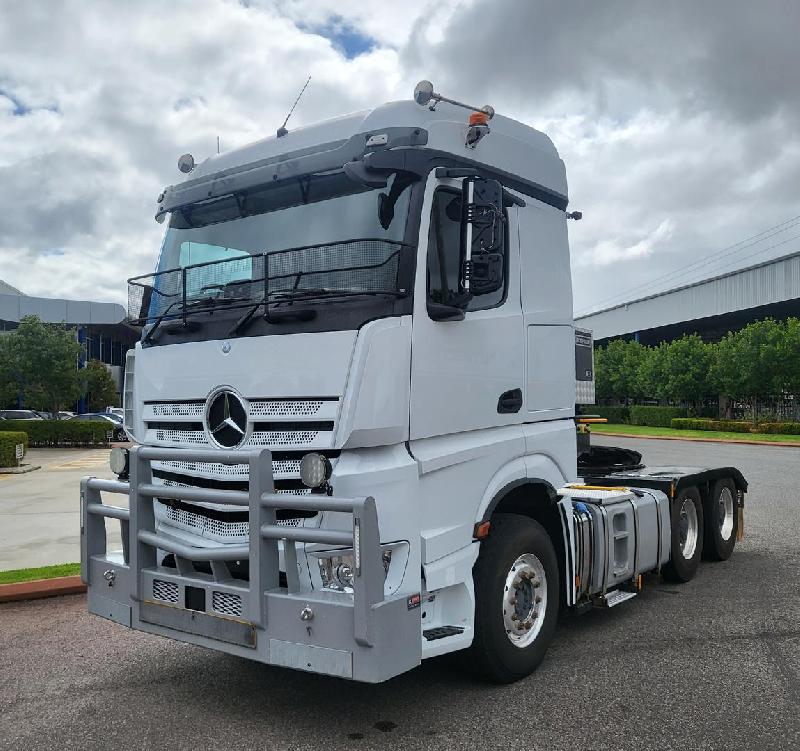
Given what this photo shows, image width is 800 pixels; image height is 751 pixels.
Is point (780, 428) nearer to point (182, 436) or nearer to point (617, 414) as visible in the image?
point (617, 414)

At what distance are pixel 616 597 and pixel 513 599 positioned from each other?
5.40ft

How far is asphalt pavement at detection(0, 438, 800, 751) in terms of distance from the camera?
399cm

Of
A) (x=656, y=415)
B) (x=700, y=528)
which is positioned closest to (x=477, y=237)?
(x=700, y=528)

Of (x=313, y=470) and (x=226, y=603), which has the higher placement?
(x=313, y=470)

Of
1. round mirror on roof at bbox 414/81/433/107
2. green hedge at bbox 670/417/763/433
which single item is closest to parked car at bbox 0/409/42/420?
green hedge at bbox 670/417/763/433

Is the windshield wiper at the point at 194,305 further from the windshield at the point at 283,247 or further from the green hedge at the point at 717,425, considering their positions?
the green hedge at the point at 717,425

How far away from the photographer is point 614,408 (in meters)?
51.5

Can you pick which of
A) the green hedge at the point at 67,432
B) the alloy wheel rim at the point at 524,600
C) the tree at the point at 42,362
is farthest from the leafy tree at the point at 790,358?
the alloy wheel rim at the point at 524,600

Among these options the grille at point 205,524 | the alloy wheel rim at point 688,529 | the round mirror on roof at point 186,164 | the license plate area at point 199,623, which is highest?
the round mirror on roof at point 186,164

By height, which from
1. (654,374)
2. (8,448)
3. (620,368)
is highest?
(620,368)

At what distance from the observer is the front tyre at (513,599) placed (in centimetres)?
440

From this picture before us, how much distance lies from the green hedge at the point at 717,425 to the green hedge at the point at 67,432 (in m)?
27.3

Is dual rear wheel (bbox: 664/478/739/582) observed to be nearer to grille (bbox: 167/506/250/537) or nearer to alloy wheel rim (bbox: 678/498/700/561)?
alloy wheel rim (bbox: 678/498/700/561)

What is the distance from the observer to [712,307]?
48.8 m
